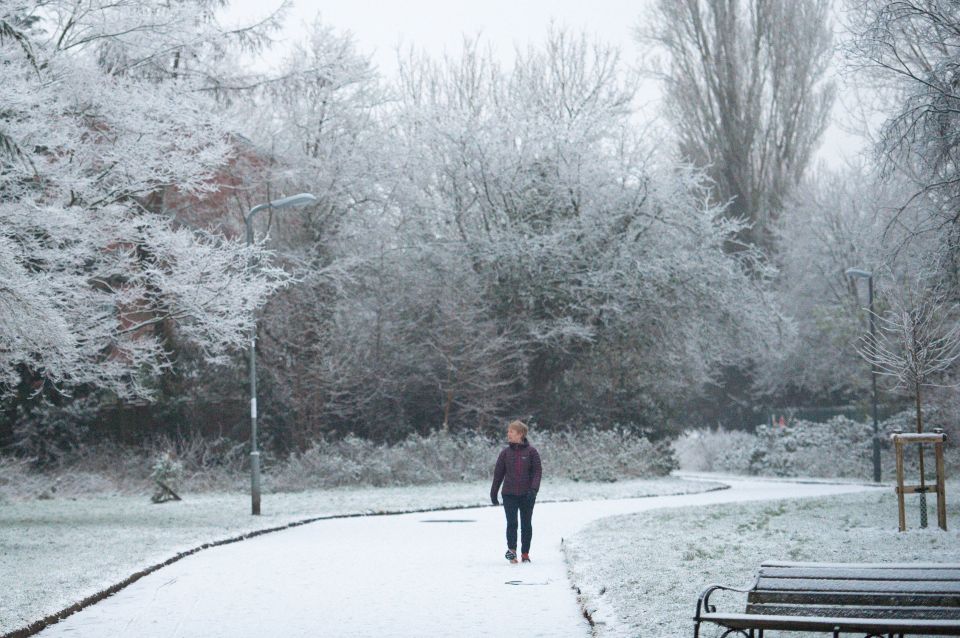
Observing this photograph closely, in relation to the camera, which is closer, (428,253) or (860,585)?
(860,585)

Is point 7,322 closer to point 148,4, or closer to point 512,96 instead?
point 148,4

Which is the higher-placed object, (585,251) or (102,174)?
(102,174)

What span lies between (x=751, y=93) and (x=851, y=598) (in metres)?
47.0

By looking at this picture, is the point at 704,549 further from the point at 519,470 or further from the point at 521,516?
the point at 519,470

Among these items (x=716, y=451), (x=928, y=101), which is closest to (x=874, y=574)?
(x=928, y=101)

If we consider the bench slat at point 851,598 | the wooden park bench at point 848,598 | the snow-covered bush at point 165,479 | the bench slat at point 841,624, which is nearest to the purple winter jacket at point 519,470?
the wooden park bench at point 848,598

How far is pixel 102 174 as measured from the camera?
21422 mm

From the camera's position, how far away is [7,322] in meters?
16.1

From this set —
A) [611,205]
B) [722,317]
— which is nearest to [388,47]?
A: [611,205]

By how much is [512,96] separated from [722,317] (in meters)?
10.7

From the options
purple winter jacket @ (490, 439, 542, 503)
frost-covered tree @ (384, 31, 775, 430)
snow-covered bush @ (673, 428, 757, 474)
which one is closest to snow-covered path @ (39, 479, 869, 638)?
purple winter jacket @ (490, 439, 542, 503)

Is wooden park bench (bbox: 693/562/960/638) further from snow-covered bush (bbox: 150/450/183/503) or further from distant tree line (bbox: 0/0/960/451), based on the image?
snow-covered bush (bbox: 150/450/183/503)

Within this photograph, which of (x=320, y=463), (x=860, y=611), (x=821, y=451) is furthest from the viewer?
(x=821, y=451)

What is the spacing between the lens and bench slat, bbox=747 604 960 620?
5.84 m
